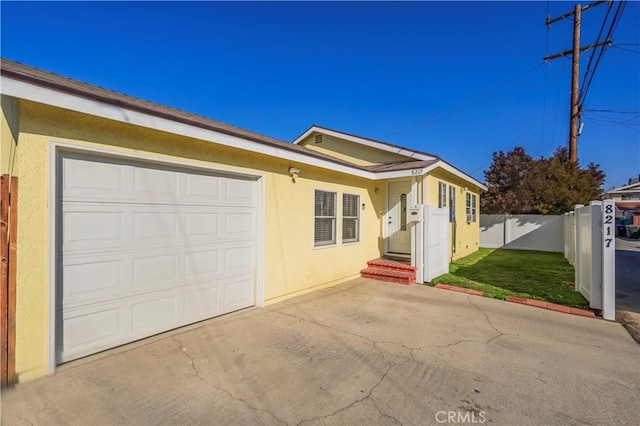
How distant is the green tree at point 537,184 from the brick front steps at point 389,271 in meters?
11.8

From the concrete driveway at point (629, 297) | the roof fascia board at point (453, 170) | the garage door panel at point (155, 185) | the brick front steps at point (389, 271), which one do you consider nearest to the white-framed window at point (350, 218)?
the brick front steps at point (389, 271)

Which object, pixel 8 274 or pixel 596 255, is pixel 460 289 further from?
pixel 8 274

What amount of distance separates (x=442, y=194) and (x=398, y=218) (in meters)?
2.31

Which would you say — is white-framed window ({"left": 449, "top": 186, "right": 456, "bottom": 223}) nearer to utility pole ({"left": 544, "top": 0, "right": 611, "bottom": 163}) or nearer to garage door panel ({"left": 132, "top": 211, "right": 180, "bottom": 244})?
utility pole ({"left": 544, "top": 0, "right": 611, "bottom": 163})

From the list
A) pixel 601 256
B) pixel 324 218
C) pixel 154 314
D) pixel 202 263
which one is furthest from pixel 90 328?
pixel 601 256

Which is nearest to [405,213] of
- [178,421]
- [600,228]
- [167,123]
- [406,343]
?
[600,228]

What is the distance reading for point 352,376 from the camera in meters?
3.39

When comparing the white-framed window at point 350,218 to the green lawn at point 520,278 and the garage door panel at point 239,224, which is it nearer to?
the green lawn at point 520,278

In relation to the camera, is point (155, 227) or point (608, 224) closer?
point (155, 227)

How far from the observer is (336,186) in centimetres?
790

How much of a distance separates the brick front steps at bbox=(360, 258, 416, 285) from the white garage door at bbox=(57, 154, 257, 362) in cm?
417

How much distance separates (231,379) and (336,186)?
5.43 meters

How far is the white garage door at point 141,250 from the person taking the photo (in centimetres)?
361

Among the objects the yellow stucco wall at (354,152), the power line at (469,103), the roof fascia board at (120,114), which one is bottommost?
the roof fascia board at (120,114)
